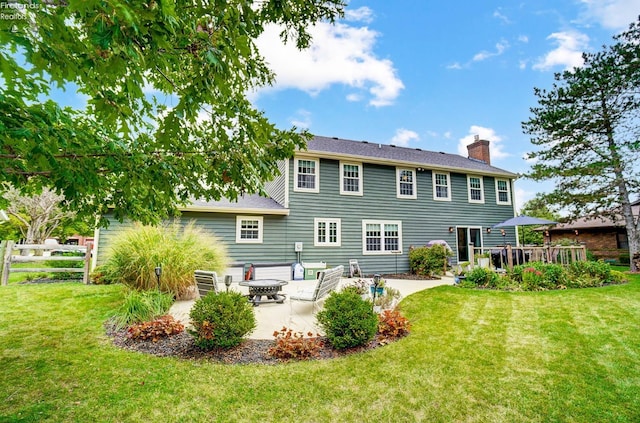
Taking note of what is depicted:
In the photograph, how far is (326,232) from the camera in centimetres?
1267

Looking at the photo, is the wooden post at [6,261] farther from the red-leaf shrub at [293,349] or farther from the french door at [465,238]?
the french door at [465,238]

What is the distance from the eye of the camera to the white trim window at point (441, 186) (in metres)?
14.8

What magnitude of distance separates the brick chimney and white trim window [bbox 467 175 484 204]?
9.04 ft

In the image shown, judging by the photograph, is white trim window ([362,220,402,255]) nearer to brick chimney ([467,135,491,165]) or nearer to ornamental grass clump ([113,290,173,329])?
brick chimney ([467,135,491,165])

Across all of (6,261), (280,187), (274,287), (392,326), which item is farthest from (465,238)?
(6,261)

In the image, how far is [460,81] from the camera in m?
12.3

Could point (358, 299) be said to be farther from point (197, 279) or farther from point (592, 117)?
point (592, 117)

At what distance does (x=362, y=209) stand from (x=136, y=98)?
11434 millimetres

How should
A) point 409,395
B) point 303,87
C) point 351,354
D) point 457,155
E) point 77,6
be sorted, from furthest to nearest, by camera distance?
point 457,155, point 303,87, point 351,354, point 409,395, point 77,6

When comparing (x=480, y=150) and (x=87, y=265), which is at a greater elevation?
(x=480, y=150)

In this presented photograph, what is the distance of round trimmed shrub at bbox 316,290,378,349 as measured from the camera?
429cm

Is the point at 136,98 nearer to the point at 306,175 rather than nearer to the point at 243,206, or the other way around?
the point at 243,206

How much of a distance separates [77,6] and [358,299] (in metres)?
4.29

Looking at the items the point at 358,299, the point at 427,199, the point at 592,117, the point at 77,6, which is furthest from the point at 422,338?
the point at 592,117
